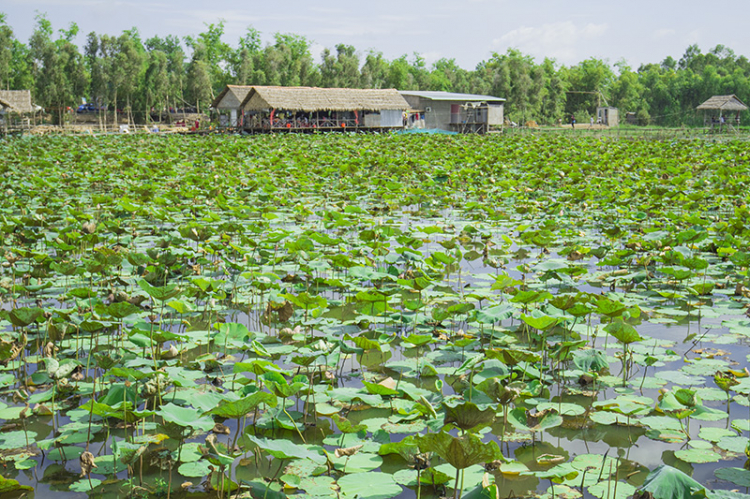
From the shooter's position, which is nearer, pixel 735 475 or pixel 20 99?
pixel 735 475

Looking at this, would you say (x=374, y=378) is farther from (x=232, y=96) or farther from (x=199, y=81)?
(x=199, y=81)

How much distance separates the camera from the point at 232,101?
3412 centimetres

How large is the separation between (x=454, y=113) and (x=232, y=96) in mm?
12313

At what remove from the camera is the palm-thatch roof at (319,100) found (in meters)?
30.6

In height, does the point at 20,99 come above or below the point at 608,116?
above

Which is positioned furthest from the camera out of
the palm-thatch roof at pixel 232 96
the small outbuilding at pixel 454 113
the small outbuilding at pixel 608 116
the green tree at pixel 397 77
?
the green tree at pixel 397 77

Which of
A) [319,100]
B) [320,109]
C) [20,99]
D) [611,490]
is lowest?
[611,490]

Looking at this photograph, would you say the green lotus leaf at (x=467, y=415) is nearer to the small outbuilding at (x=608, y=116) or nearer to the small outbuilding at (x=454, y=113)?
the small outbuilding at (x=454, y=113)

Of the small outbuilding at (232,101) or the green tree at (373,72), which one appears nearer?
the small outbuilding at (232,101)

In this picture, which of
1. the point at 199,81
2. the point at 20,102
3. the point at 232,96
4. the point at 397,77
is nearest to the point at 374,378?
the point at 232,96

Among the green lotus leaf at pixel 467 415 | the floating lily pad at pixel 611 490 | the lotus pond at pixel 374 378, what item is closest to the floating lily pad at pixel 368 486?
the lotus pond at pixel 374 378

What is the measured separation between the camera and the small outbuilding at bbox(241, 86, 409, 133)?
101 feet

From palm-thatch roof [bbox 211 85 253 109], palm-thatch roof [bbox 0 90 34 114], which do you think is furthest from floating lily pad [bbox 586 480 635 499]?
palm-thatch roof [bbox 0 90 34 114]

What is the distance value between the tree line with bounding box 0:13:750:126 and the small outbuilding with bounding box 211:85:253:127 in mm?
10328
